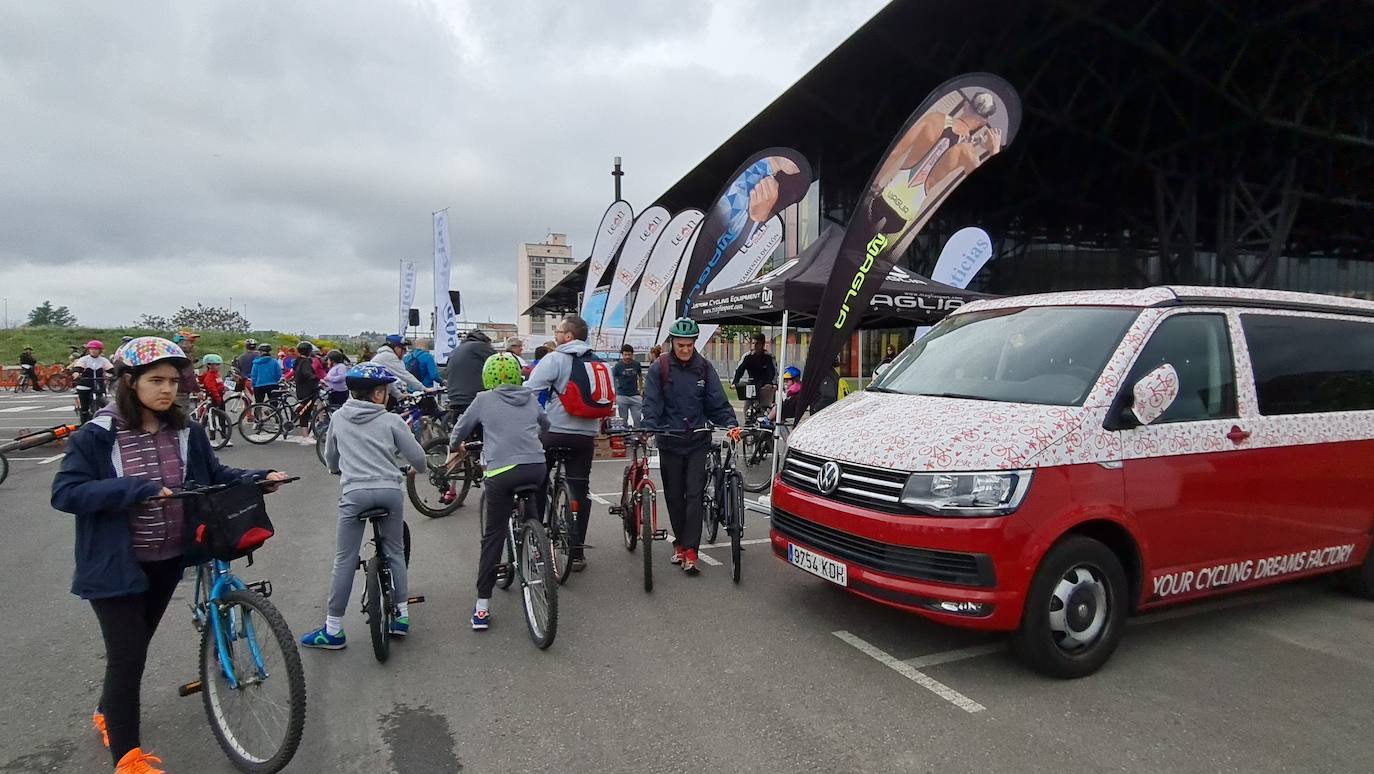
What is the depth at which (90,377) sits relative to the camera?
15.0 metres

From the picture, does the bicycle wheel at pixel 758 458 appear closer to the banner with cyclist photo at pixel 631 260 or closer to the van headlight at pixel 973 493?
the van headlight at pixel 973 493

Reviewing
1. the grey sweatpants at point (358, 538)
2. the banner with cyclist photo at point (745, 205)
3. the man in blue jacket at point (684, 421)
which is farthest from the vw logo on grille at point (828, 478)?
the banner with cyclist photo at point (745, 205)

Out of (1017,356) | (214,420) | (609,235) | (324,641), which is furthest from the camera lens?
(609,235)

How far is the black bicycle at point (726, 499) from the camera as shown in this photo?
5672mm

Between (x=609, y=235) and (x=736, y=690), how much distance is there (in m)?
18.4

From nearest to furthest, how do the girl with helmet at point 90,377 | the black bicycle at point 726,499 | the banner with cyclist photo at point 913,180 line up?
the black bicycle at point 726,499 → the banner with cyclist photo at point 913,180 → the girl with helmet at point 90,377

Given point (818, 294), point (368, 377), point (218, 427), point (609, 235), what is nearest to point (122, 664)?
point (368, 377)

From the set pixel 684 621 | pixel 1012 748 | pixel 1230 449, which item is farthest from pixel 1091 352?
pixel 684 621

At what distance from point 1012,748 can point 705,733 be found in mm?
1309

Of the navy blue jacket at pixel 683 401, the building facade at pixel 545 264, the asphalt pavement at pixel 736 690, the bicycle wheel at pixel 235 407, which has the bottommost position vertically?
the asphalt pavement at pixel 736 690

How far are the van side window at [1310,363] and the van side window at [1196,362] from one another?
24 centimetres

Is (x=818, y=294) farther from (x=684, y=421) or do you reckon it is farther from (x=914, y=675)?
(x=914, y=675)

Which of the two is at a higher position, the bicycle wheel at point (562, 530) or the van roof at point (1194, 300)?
A: the van roof at point (1194, 300)

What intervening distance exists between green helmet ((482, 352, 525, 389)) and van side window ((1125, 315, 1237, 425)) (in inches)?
142
